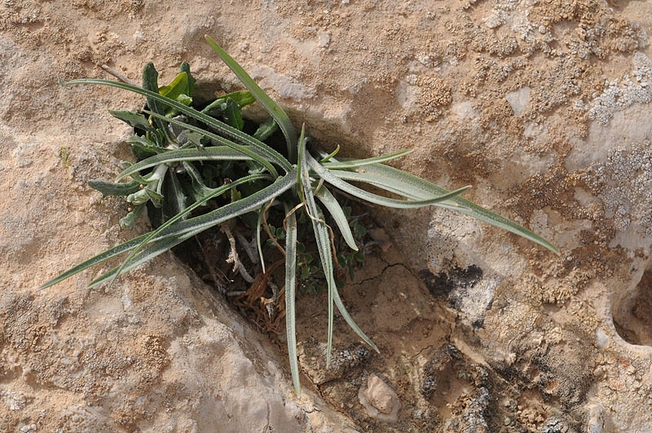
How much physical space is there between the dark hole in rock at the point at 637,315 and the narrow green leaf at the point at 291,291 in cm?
115

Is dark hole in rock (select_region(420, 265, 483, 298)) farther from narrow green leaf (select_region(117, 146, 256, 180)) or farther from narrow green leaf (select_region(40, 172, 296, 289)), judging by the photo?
narrow green leaf (select_region(117, 146, 256, 180))

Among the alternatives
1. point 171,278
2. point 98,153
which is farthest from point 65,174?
point 171,278

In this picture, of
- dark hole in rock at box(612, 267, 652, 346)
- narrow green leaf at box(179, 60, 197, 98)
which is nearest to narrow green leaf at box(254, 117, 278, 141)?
narrow green leaf at box(179, 60, 197, 98)

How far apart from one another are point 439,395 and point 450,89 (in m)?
0.96

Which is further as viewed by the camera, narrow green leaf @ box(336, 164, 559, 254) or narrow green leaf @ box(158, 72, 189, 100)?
narrow green leaf @ box(158, 72, 189, 100)

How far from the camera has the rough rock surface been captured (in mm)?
2049

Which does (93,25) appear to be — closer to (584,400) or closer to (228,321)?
(228,321)

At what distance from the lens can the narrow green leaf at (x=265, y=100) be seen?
1817 mm

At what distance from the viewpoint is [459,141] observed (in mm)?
2098

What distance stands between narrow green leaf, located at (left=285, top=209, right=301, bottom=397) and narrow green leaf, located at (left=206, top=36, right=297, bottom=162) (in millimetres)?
222

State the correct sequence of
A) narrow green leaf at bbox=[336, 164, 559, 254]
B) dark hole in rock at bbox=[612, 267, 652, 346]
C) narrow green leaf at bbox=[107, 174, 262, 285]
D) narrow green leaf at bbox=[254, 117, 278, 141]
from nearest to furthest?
narrow green leaf at bbox=[107, 174, 262, 285] → narrow green leaf at bbox=[336, 164, 559, 254] → narrow green leaf at bbox=[254, 117, 278, 141] → dark hole in rock at bbox=[612, 267, 652, 346]

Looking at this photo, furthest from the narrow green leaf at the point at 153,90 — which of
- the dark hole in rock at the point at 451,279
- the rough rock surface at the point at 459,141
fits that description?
the dark hole in rock at the point at 451,279

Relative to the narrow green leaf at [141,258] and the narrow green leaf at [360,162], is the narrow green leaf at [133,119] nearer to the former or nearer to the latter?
the narrow green leaf at [141,258]

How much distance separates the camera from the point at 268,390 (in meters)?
1.92
